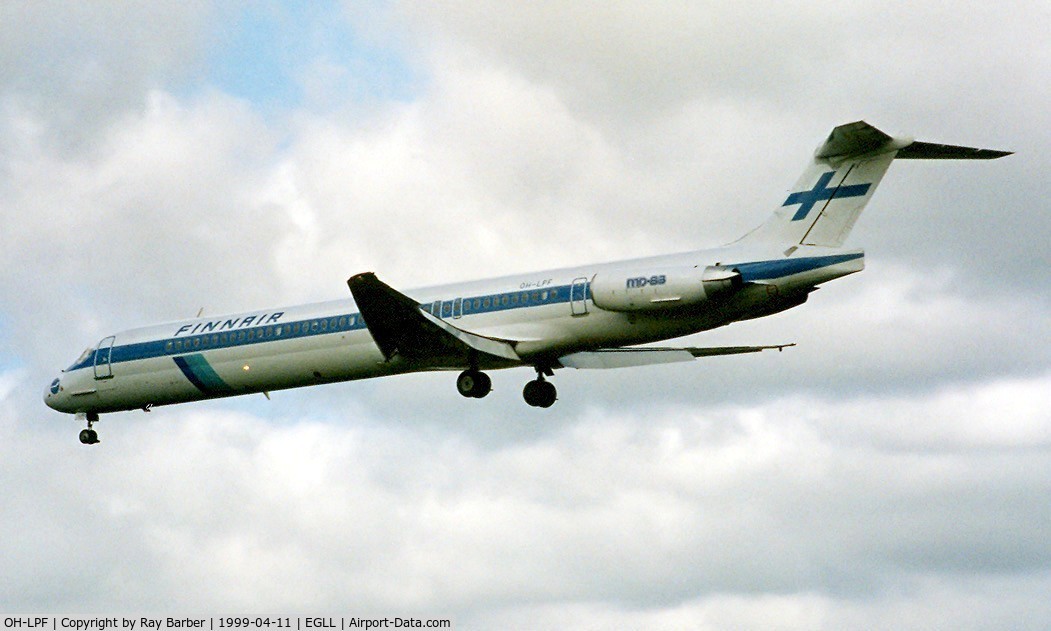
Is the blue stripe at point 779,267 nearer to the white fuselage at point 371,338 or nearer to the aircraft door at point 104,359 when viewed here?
the white fuselage at point 371,338

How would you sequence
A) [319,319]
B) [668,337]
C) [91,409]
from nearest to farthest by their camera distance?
1. [668,337]
2. [319,319]
3. [91,409]

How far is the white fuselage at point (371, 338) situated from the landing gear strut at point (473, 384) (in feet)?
0.75

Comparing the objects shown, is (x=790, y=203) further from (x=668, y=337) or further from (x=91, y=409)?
(x=91, y=409)

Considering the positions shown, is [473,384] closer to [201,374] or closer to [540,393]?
[540,393]

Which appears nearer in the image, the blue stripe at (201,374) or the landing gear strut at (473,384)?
the landing gear strut at (473,384)

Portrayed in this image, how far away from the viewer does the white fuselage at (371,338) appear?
31.3 m

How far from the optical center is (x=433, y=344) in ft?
114

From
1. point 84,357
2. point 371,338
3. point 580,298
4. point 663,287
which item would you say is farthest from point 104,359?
point 663,287

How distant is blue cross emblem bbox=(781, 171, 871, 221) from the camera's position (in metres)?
31.4

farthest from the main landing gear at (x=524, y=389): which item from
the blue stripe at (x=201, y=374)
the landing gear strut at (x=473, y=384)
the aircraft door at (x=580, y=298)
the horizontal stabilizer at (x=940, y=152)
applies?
the horizontal stabilizer at (x=940, y=152)

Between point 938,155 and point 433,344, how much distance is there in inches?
451

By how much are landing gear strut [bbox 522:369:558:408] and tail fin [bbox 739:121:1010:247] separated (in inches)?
273

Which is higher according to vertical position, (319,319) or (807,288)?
(319,319)

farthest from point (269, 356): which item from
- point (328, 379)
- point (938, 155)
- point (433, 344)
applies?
point (938, 155)
